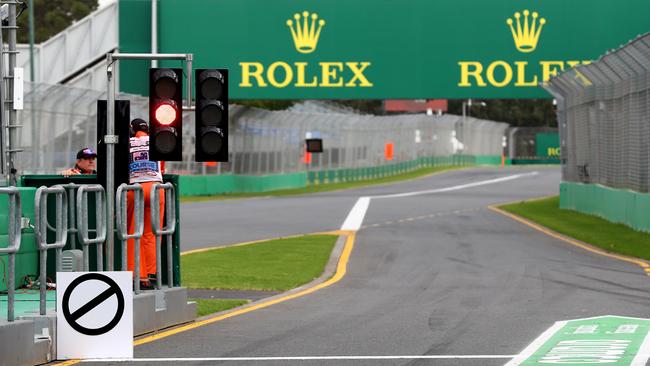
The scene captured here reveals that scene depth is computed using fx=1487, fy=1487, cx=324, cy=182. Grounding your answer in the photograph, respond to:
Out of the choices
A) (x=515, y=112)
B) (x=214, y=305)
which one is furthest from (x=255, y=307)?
(x=515, y=112)

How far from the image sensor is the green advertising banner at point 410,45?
136 ft

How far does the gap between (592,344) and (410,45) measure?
3026 cm

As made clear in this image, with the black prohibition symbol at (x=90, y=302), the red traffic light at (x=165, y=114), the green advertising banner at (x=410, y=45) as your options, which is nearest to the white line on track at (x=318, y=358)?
the black prohibition symbol at (x=90, y=302)

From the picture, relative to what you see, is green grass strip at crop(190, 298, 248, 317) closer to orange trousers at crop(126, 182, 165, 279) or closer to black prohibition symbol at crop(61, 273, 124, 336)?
orange trousers at crop(126, 182, 165, 279)

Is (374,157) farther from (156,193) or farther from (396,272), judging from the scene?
(156,193)

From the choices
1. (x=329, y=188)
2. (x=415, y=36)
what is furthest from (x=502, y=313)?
(x=329, y=188)

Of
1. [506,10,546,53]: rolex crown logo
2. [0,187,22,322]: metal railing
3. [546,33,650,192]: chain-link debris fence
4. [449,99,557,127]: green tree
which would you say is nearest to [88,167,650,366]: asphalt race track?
[0,187,22,322]: metal railing

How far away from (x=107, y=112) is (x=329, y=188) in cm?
5286

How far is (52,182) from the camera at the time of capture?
14.6 metres

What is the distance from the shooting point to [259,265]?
21.3m

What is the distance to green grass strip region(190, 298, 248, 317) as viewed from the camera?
15.0 meters

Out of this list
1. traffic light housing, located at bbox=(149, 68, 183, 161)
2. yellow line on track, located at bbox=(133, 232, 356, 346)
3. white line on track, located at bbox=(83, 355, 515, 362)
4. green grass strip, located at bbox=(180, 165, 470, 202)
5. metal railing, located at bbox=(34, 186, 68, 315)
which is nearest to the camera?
metal railing, located at bbox=(34, 186, 68, 315)

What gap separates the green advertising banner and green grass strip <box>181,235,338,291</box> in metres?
15.2

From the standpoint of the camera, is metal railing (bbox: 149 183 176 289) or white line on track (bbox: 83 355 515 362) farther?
metal railing (bbox: 149 183 176 289)
